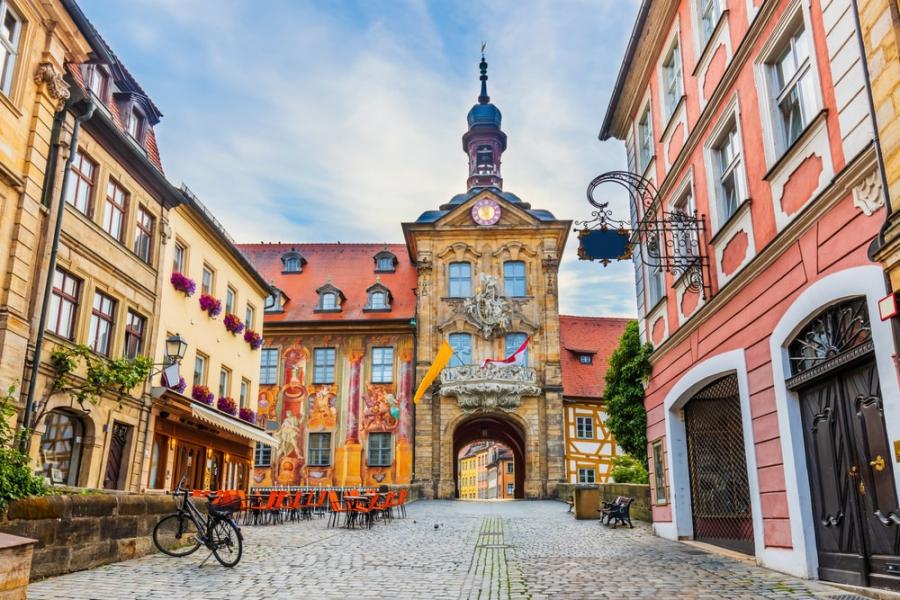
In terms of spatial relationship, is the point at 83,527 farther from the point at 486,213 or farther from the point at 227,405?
the point at 486,213

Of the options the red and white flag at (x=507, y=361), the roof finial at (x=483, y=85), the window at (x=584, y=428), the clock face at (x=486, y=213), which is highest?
the roof finial at (x=483, y=85)

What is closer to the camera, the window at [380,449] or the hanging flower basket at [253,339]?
the hanging flower basket at [253,339]

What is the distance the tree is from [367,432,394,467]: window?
1839 centimetres

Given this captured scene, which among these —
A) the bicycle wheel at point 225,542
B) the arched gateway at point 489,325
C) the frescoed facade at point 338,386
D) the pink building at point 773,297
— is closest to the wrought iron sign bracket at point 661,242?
the pink building at point 773,297

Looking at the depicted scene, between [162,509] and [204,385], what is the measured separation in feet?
43.3

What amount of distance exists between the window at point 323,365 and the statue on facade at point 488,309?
7.04m

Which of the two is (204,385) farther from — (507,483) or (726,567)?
(507,483)

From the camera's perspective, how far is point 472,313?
36.0 metres

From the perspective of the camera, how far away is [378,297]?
38469 mm

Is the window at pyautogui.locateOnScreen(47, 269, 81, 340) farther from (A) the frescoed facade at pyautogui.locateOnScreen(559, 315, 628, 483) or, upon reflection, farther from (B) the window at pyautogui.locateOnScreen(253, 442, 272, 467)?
(A) the frescoed facade at pyautogui.locateOnScreen(559, 315, 628, 483)

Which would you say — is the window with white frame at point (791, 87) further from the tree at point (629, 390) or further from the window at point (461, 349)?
the window at point (461, 349)

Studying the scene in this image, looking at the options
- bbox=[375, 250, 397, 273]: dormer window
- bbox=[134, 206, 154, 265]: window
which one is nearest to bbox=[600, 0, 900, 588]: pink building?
bbox=[134, 206, 154, 265]: window

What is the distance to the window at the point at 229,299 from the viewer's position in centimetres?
2634

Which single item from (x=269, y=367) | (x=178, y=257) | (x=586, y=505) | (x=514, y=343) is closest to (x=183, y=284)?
(x=178, y=257)
